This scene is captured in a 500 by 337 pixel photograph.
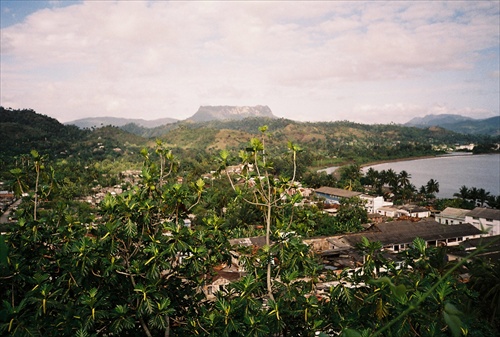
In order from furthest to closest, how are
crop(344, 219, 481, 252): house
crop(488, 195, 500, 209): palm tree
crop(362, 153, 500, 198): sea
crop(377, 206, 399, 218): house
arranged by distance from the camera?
crop(362, 153, 500, 198): sea → crop(488, 195, 500, 209): palm tree → crop(377, 206, 399, 218): house → crop(344, 219, 481, 252): house

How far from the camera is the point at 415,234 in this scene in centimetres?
1938

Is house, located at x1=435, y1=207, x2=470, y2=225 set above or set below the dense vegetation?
below

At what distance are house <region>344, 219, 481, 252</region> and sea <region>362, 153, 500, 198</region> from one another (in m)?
18.7

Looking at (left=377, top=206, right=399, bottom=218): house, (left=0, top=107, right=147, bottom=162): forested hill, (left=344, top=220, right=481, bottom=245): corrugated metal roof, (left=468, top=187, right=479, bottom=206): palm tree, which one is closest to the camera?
(left=344, top=220, right=481, bottom=245): corrugated metal roof

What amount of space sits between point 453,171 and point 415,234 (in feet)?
134

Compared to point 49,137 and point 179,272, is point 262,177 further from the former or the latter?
point 49,137

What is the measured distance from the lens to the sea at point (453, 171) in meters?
41.7

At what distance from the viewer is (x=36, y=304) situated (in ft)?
10.4

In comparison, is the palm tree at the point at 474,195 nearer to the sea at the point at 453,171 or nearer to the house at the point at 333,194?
the sea at the point at 453,171

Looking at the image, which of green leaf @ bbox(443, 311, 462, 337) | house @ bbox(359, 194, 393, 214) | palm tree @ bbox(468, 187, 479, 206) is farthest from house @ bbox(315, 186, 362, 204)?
green leaf @ bbox(443, 311, 462, 337)

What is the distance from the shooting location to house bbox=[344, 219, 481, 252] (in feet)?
60.7

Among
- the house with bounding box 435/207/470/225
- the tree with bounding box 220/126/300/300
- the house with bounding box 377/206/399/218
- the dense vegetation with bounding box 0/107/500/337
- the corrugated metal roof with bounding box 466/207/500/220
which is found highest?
the tree with bounding box 220/126/300/300

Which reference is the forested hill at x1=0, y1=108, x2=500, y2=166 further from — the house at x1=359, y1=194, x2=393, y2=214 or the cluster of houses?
the cluster of houses

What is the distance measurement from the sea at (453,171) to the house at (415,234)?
61.5ft
